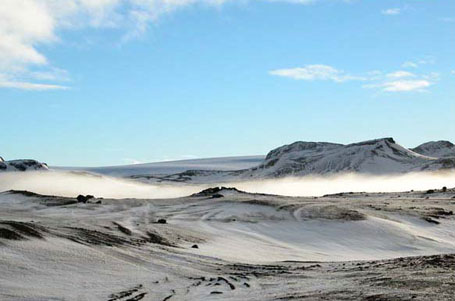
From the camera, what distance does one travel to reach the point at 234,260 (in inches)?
677

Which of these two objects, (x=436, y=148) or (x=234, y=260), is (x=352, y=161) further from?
(x=234, y=260)

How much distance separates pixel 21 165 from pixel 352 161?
7062 cm

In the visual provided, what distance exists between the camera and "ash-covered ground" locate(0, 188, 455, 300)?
11.1 meters

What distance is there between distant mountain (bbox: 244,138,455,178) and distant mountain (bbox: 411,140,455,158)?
25.5 metres

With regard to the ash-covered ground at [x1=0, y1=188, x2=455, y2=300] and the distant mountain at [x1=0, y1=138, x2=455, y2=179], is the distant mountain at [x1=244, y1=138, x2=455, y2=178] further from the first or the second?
the ash-covered ground at [x1=0, y1=188, x2=455, y2=300]

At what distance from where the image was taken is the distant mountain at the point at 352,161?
112637mm

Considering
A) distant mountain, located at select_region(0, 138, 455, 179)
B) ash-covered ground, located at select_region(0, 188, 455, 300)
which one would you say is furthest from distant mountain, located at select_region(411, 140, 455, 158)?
ash-covered ground, located at select_region(0, 188, 455, 300)

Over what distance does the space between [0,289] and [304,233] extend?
62.3 ft

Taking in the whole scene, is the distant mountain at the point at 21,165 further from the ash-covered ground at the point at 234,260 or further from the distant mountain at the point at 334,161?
the ash-covered ground at the point at 234,260

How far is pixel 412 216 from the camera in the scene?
108 ft

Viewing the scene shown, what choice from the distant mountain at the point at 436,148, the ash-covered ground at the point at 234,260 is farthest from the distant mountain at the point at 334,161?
the ash-covered ground at the point at 234,260

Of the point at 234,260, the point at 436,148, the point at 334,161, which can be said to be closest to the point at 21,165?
the point at 334,161

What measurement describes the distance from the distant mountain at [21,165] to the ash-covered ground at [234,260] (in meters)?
84.7

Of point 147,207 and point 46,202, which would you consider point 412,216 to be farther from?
point 46,202
